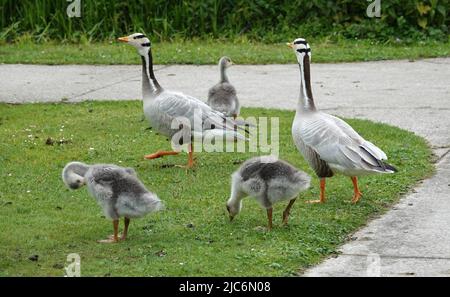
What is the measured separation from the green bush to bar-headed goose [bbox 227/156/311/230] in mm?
8614

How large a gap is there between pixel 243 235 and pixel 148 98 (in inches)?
112

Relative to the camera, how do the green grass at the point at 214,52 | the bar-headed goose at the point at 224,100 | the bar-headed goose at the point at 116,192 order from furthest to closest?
1. the green grass at the point at 214,52
2. the bar-headed goose at the point at 224,100
3. the bar-headed goose at the point at 116,192

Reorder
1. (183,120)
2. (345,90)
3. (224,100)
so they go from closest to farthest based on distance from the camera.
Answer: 1. (183,120)
2. (224,100)
3. (345,90)

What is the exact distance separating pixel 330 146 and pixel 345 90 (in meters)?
4.93

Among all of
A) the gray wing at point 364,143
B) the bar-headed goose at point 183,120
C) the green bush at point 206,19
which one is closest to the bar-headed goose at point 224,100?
the bar-headed goose at point 183,120

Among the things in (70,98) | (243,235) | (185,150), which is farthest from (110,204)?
(70,98)

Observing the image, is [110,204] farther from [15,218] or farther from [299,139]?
[299,139]

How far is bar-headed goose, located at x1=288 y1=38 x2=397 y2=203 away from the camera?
8234mm

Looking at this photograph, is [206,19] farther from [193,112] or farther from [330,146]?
[330,146]

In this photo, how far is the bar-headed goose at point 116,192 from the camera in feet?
24.3

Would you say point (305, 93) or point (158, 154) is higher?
point (305, 93)

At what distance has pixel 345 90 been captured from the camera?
43.4 feet

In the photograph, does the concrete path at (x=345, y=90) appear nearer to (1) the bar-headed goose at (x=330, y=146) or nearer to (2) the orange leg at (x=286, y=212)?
(1) the bar-headed goose at (x=330, y=146)

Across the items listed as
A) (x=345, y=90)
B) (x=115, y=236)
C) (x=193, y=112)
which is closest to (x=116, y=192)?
(x=115, y=236)
